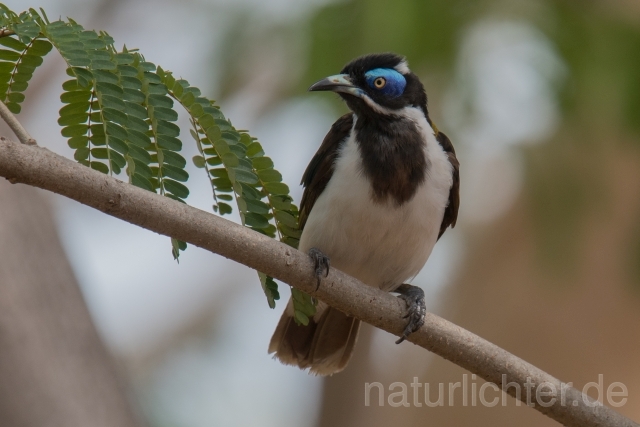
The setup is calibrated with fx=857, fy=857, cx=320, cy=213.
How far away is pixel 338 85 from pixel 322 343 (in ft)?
5.52

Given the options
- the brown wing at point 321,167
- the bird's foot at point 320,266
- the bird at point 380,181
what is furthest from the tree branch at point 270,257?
the brown wing at point 321,167

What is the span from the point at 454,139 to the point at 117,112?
12.6 feet

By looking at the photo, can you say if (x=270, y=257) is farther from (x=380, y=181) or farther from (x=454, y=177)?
(x=454, y=177)

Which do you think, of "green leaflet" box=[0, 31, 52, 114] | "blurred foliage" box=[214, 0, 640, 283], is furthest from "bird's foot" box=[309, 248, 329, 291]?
"blurred foliage" box=[214, 0, 640, 283]

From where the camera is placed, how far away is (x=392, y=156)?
4637mm

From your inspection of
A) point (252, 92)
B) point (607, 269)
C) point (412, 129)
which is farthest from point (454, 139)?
point (607, 269)

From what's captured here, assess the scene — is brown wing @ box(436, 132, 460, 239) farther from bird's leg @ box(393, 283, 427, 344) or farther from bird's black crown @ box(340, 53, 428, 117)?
bird's leg @ box(393, 283, 427, 344)

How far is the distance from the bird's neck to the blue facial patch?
16 cm

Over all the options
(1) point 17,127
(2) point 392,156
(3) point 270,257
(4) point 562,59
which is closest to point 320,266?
(3) point 270,257

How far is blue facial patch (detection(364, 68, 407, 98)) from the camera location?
4.86 meters

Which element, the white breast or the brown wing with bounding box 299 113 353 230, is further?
the brown wing with bounding box 299 113 353 230

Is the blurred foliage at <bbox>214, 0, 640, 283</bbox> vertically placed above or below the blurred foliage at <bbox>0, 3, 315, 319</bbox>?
above

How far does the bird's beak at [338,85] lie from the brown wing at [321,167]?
0.81ft

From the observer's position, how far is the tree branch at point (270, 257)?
9.20 ft
